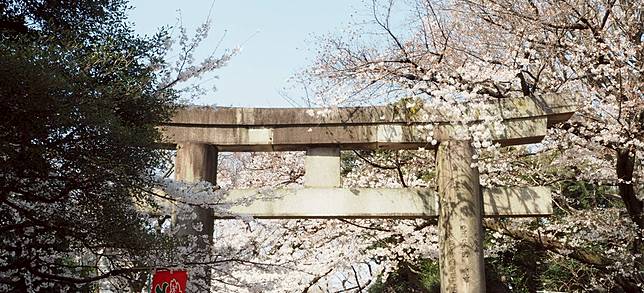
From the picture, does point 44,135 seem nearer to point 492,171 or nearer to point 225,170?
point 492,171

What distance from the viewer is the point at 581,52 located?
19.6 feet

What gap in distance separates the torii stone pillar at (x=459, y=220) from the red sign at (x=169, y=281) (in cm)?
257

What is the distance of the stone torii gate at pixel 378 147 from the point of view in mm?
5738

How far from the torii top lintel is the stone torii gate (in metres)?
0.01

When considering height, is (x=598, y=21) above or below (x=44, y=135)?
above

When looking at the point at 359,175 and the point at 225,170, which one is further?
the point at 225,170

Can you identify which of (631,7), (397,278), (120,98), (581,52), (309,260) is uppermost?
(631,7)

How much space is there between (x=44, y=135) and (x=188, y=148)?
2.46 m

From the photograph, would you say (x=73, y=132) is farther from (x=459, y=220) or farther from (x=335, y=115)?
(x=459, y=220)

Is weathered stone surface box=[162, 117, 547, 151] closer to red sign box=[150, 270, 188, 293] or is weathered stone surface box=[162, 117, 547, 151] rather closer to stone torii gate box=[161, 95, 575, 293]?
stone torii gate box=[161, 95, 575, 293]

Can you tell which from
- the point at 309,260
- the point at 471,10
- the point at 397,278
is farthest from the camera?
the point at 397,278

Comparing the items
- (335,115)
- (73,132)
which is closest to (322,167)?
(335,115)

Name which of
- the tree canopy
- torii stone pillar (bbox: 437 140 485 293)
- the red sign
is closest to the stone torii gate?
torii stone pillar (bbox: 437 140 485 293)

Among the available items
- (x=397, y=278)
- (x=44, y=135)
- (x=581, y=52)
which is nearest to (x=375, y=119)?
(x=581, y=52)
